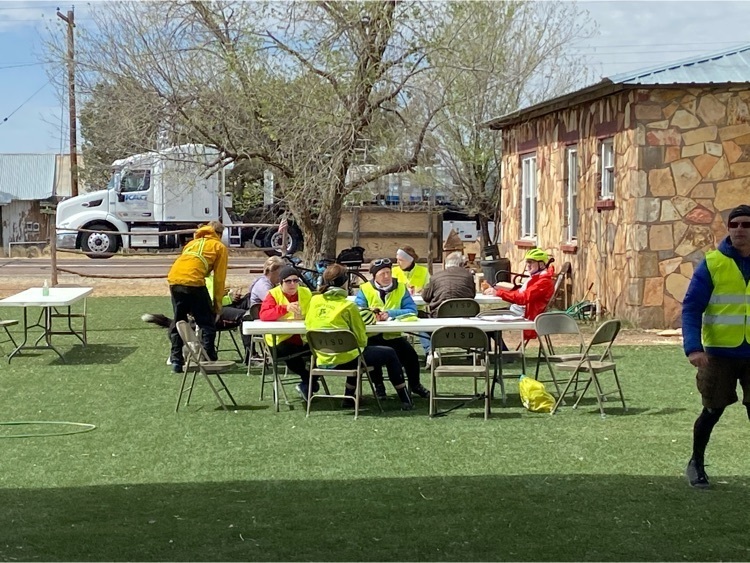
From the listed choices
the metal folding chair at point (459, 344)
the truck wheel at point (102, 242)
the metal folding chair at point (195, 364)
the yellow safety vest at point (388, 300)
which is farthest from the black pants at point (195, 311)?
the truck wheel at point (102, 242)

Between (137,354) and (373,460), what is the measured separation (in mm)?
6666

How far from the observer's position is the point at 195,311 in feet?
39.5

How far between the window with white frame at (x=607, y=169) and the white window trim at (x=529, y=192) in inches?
131

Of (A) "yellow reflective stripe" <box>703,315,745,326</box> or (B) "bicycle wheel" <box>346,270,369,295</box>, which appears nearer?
(A) "yellow reflective stripe" <box>703,315,745,326</box>

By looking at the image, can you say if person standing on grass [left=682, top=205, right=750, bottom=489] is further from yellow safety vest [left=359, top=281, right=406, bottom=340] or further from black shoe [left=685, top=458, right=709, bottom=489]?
yellow safety vest [left=359, top=281, right=406, bottom=340]

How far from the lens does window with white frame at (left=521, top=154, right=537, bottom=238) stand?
66.5 feet

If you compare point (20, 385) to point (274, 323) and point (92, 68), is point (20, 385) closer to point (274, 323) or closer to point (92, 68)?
point (274, 323)

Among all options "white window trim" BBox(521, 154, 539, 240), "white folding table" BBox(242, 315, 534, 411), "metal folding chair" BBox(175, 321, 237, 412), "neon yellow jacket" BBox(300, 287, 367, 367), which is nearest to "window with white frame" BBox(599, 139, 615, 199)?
"white window trim" BBox(521, 154, 539, 240)

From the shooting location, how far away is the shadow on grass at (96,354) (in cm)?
1304

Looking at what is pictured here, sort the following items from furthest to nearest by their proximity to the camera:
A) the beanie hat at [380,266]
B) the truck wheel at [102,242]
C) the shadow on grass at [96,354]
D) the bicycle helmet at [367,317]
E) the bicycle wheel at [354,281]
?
1. the truck wheel at [102,242]
2. the bicycle wheel at [354,281]
3. the shadow on grass at [96,354]
4. the beanie hat at [380,266]
5. the bicycle helmet at [367,317]

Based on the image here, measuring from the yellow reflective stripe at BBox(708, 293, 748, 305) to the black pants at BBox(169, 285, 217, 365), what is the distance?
6426 mm

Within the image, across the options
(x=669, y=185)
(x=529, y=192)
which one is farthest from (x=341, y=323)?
(x=529, y=192)

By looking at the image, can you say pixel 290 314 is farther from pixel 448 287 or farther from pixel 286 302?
pixel 448 287

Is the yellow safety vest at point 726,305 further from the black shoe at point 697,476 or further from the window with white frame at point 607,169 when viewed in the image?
the window with white frame at point 607,169
